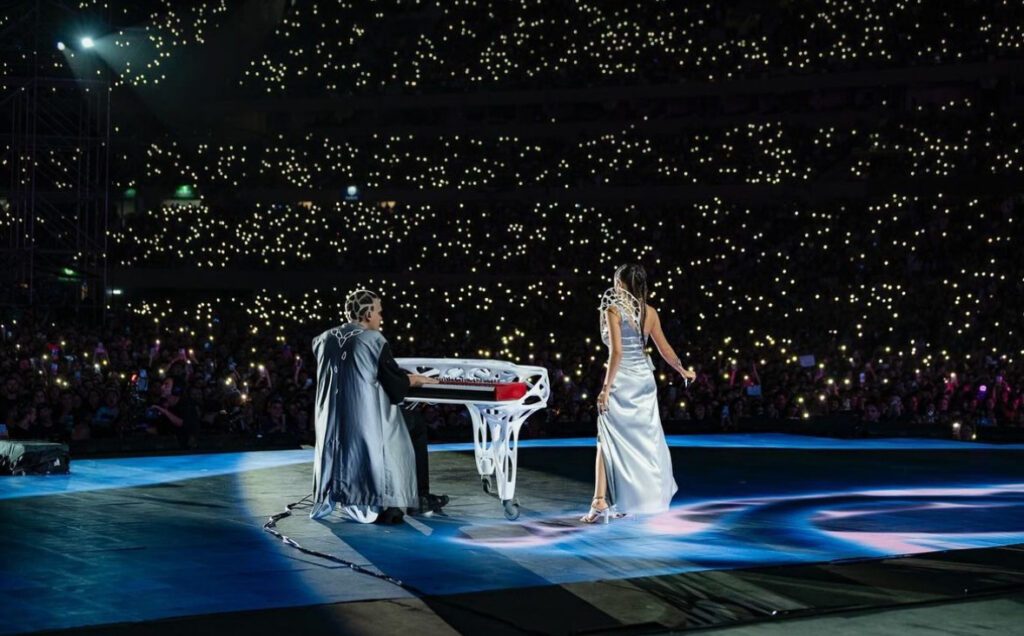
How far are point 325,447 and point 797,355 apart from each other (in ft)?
52.9

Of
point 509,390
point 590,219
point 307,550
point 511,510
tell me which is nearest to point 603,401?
point 509,390

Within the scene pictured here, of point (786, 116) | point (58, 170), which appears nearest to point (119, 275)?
point (58, 170)

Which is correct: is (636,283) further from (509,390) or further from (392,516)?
(392,516)

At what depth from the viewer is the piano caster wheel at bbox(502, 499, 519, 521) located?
28.1 feet

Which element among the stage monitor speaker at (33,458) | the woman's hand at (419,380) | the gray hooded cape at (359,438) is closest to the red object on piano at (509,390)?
the woman's hand at (419,380)

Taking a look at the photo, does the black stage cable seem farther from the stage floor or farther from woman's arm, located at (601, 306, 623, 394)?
woman's arm, located at (601, 306, 623, 394)

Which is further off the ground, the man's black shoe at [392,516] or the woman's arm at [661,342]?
the woman's arm at [661,342]

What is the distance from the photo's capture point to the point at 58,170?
3853cm

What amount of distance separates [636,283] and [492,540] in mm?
2087

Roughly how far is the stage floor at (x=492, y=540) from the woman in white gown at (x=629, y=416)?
24cm

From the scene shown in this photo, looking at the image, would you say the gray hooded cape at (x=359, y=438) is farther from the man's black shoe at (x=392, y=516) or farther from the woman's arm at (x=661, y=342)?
the woman's arm at (x=661, y=342)

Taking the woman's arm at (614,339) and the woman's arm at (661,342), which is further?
the woman's arm at (661,342)

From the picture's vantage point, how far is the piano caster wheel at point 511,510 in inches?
338

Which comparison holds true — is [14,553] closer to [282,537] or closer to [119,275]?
[282,537]
